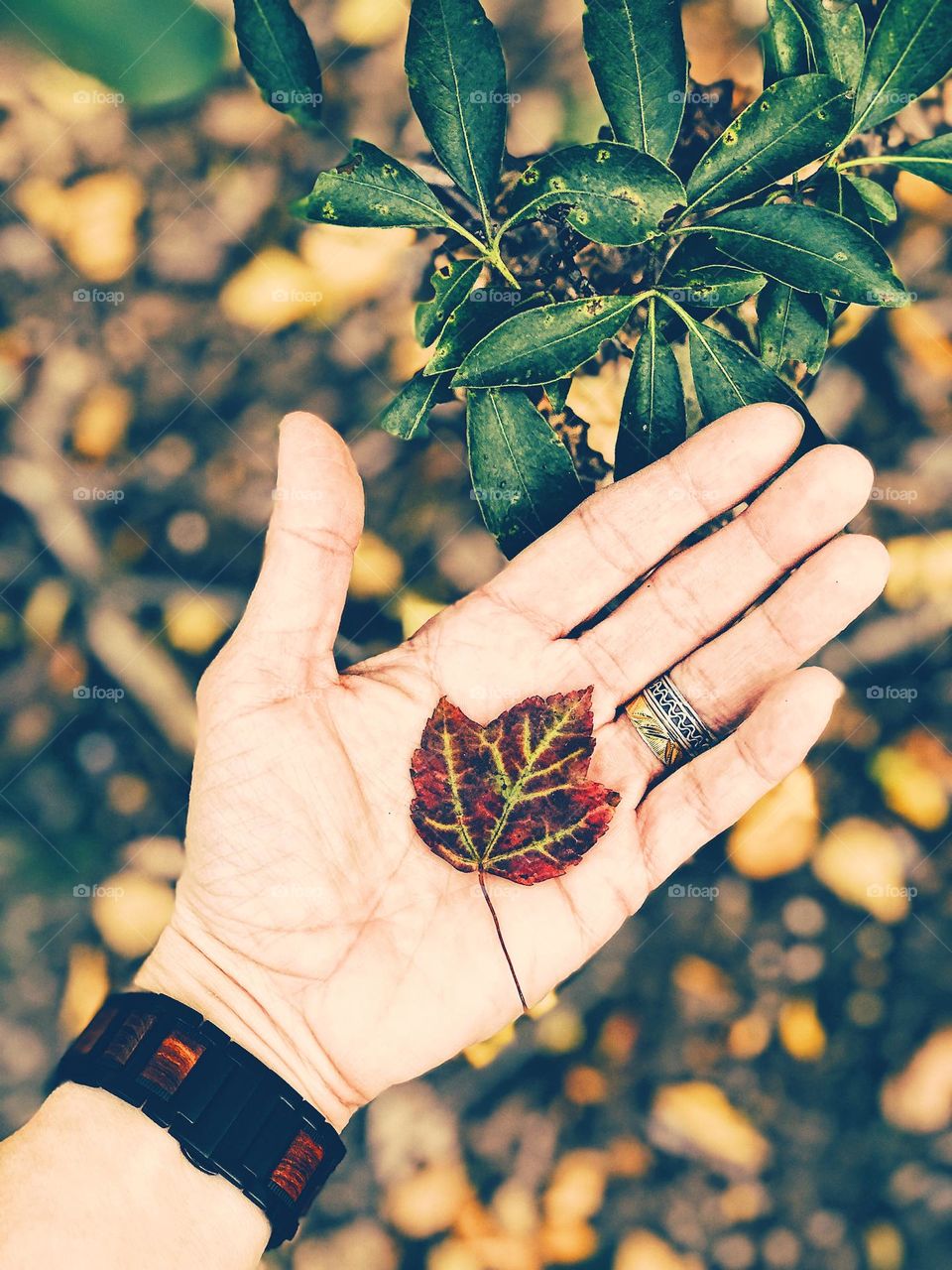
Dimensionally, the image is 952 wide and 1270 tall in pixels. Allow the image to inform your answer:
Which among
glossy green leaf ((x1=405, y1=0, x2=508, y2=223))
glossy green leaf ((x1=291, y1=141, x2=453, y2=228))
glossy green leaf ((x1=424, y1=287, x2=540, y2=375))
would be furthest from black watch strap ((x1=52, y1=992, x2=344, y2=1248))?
glossy green leaf ((x1=405, y1=0, x2=508, y2=223))

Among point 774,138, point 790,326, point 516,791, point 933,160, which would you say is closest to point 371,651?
point 516,791

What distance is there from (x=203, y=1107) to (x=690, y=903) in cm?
81

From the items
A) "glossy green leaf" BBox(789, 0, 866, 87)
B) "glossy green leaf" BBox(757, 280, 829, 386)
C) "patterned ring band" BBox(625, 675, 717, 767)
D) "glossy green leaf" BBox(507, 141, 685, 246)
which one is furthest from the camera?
"patterned ring band" BBox(625, 675, 717, 767)

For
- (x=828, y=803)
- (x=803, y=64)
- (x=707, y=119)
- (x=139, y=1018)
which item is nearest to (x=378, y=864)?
(x=139, y=1018)

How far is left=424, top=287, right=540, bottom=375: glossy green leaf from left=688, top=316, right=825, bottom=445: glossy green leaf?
0.65 feet

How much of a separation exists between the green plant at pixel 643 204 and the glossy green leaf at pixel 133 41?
0.54 meters

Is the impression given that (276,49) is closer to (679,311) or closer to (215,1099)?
(679,311)

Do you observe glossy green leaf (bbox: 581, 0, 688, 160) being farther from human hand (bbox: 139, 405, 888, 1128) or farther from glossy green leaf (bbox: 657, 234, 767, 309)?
human hand (bbox: 139, 405, 888, 1128)

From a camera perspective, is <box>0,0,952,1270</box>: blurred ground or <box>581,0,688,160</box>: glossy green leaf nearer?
<box>581,0,688,160</box>: glossy green leaf

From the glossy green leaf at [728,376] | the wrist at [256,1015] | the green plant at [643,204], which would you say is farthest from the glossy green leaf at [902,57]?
the wrist at [256,1015]

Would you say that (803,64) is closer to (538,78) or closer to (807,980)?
(538,78)

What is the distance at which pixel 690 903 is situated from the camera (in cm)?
144

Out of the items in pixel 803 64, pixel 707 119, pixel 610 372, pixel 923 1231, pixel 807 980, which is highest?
pixel 803 64

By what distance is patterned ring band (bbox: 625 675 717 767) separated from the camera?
1156 millimetres
